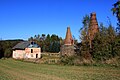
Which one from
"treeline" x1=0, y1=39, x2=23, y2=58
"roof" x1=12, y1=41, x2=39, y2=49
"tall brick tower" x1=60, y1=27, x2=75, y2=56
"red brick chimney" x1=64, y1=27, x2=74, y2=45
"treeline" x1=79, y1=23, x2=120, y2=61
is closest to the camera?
"treeline" x1=79, y1=23, x2=120, y2=61

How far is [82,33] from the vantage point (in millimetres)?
48625

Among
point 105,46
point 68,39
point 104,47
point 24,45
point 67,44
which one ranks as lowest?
point 104,47

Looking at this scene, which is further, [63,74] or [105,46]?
[105,46]

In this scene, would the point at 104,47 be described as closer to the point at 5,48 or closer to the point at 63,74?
the point at 63,74

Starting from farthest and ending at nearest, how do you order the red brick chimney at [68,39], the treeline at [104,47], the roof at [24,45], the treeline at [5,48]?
the roof at [24,45] < the treeline at [5,48] < the red brick chimney at [68,39] < the treeline at [104,47]

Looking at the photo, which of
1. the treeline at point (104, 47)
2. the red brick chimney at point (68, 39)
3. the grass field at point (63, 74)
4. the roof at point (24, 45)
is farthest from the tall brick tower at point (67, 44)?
the grass field at point (63, 74)

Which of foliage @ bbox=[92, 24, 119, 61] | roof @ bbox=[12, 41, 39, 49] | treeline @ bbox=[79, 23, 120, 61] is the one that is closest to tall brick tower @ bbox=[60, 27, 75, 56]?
treeline @ bbox=[79, 23, 120, 61]

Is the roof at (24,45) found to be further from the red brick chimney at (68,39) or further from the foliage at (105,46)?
the foliage at (105,46)

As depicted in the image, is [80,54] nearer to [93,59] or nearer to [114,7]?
[93,59]

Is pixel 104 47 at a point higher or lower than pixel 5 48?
lower

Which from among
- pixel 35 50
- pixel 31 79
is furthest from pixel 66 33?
pixel 31 79

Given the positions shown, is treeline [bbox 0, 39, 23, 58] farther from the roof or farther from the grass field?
the grass field

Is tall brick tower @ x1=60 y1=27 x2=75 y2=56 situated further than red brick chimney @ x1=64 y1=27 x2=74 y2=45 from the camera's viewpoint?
No

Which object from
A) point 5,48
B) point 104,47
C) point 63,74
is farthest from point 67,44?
point 63,74
